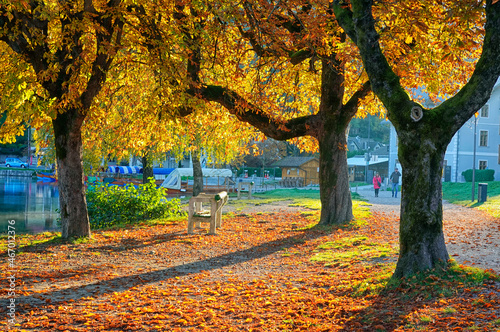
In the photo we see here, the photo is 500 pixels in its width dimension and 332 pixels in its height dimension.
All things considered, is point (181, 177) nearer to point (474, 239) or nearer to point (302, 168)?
point (302, 168)

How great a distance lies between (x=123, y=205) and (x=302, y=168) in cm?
4456

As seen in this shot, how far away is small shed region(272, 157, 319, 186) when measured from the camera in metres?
59.4

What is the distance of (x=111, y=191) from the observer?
655 inches

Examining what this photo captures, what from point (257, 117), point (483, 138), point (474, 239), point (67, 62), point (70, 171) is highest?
point (483, 138)

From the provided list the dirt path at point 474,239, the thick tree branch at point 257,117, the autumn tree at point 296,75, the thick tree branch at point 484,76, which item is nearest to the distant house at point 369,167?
the dirt path at point 474,239

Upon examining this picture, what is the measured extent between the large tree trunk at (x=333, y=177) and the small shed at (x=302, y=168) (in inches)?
1716

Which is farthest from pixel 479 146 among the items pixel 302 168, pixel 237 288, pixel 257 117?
pixel 237 288

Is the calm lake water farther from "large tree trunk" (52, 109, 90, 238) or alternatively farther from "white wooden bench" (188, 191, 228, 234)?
"white wooden bench" (188, 191, 228, 234)

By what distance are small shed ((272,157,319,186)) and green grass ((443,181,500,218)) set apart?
21.6m

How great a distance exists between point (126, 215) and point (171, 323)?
11.6 meters

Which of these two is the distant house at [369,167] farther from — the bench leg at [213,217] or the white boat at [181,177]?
the bench leg at [213,217]

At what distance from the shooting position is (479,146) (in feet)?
163

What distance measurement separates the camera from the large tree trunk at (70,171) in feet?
37.6

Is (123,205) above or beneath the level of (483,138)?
beneath
